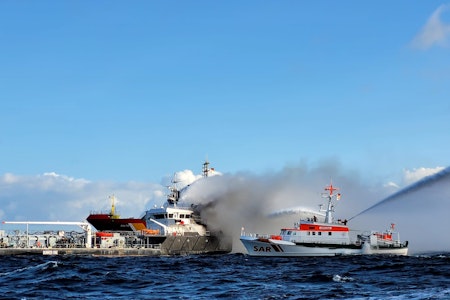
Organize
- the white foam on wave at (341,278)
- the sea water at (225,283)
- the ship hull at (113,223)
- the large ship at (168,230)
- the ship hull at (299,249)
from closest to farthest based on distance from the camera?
the sea water at (225,283) → the white foam on wave at (341,278) → the ship hull at (299,249) → the large ship at (168,230) → the ship hull at (113,223)

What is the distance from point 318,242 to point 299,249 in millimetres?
3225

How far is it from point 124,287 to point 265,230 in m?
75.1

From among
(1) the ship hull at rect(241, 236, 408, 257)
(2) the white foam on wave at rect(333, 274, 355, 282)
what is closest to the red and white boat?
(1) the ship hull at rect(241, 236, 408, 257)

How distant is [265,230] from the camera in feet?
386

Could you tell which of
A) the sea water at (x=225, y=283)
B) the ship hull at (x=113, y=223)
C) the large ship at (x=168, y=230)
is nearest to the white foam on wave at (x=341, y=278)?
the sea water at (x=225, y=283)

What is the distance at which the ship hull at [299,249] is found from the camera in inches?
3415

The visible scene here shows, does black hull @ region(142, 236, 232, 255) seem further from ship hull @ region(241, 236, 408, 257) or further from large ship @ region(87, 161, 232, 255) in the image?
ship hull @ region(241, 236, 408, 257)

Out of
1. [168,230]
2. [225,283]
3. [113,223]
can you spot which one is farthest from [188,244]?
[225,283]

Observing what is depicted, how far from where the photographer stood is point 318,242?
87.6 metres

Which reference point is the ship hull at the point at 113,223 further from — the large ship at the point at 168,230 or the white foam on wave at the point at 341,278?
the white foam on wave at the point at 341,278

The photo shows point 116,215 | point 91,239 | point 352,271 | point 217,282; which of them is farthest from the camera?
point 116,215

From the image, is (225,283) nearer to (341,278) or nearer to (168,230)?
(341,278)

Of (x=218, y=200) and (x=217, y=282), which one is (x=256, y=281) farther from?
(x=218, y=200)

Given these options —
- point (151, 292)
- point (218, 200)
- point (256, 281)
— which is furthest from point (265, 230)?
point (151, 292)
